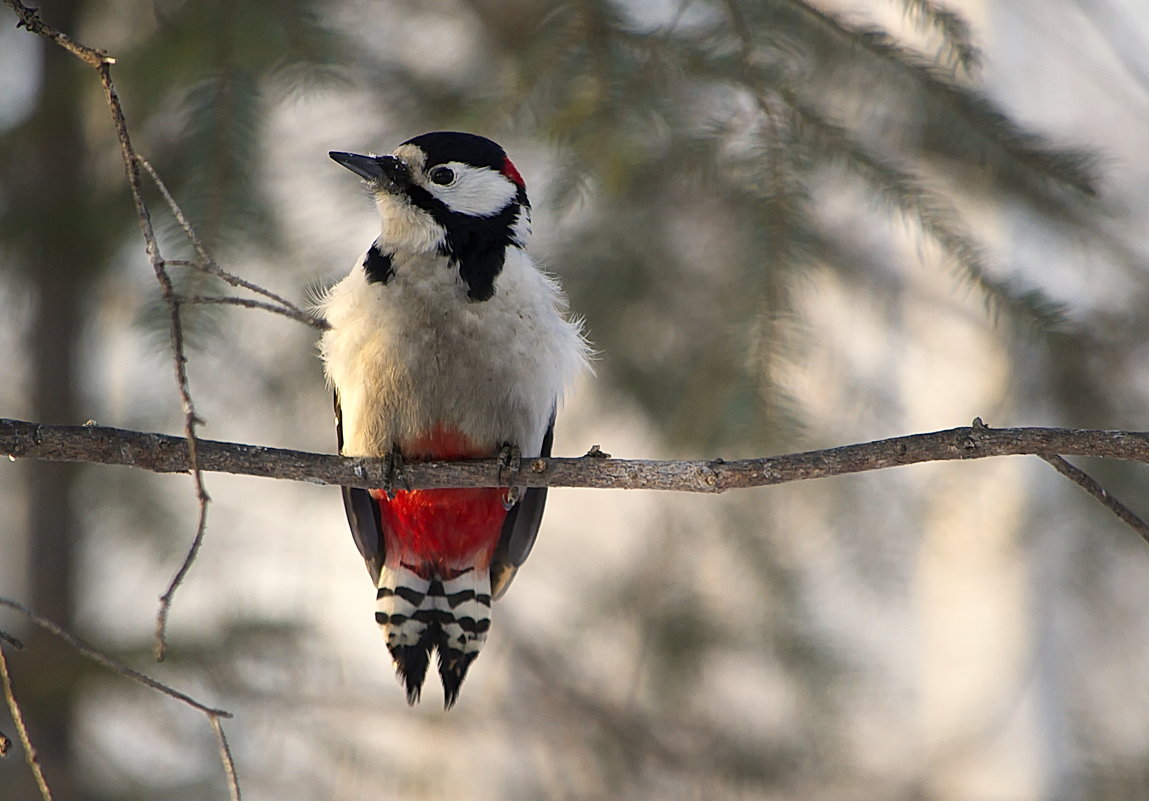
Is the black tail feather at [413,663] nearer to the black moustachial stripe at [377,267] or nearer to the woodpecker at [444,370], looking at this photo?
the woodpecker at [444,370]

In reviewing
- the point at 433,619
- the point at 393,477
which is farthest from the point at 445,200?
the point at 433,619

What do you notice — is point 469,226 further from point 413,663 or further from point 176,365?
point 176,365

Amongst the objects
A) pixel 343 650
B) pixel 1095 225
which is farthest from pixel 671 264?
pixel 343 650

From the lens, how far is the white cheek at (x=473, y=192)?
2377 mm

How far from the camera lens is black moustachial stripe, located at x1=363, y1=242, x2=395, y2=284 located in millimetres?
2260

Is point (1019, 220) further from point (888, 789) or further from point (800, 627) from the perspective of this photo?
point (888, 789)

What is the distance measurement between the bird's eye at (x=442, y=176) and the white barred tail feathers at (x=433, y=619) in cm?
92

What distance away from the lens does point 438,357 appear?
2.22m

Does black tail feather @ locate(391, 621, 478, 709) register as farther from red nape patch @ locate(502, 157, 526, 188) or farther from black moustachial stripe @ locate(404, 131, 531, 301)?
red nape patch @ locate(502, 157, 526, 188)

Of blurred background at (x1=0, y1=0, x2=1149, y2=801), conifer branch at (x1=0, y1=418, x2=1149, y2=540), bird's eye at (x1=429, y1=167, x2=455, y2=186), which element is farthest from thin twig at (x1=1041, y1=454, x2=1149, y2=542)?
bird's eye at (x1=429, y1=167, x2=455, y2=186)

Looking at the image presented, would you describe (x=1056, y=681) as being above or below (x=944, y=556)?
below

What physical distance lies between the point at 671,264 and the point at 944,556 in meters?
2.74

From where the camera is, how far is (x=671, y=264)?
2809 mm

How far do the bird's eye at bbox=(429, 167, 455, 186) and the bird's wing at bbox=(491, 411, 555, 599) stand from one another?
621 mm
